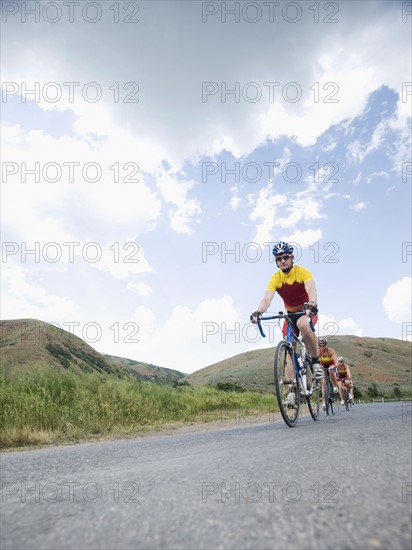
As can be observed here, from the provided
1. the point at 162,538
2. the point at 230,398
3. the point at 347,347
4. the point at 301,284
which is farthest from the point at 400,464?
the point at 347,347

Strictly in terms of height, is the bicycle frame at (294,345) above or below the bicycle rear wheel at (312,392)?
above

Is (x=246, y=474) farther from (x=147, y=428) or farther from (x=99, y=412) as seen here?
(x=99, y=412)

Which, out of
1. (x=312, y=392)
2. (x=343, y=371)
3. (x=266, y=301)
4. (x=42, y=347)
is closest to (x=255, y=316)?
(x=266, y=301)

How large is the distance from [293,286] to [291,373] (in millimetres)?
1503

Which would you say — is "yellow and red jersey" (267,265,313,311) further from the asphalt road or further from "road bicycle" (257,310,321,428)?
the asphalt road

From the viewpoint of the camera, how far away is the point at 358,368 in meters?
104

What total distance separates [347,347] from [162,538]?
130 metres

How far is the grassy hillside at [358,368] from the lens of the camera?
9238 cm

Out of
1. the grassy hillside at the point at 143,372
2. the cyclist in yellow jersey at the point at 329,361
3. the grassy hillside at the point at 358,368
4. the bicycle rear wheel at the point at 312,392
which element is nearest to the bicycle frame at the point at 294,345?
the bicycle rear wheel at the point at 312,392

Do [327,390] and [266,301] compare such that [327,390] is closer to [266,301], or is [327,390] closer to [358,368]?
[266,301]

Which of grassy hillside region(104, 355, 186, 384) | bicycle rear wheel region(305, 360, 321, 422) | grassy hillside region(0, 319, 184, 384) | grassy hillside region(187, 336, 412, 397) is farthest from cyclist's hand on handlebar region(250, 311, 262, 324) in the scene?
grassy hillside region(187, 336, 412, 397)

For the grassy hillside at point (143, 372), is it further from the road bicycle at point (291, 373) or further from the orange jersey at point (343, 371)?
the road bicycle at point (291, 373)

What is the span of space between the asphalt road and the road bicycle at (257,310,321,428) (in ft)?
10.1

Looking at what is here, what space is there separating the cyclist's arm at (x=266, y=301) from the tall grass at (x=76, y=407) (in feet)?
12.1
